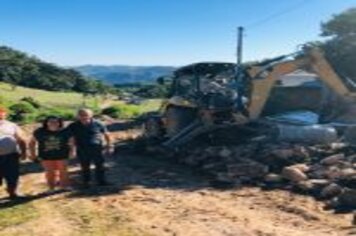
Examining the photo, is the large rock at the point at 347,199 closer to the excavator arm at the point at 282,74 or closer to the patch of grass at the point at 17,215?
the patch of grass at the point at 17,215

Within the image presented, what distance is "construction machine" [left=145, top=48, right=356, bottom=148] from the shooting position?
1839 centimetres

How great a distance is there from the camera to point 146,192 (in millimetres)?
12719

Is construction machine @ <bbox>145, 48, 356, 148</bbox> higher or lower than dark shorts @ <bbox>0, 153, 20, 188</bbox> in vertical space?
higher

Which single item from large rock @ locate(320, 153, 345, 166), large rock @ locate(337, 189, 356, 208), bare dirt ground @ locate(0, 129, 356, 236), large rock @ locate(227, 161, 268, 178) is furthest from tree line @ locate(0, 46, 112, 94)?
large rock @ locate(337, 189, 356, 208)

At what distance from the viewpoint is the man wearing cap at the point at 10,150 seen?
11.3 m

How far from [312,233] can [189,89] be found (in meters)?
9.98

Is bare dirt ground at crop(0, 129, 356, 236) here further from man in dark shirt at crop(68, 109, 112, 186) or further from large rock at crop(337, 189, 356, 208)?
man in dark shirt at crop(68, 109, 112, 186)

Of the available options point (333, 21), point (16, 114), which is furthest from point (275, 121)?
point (333, 21)

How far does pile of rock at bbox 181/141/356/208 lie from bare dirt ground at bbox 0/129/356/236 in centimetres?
45

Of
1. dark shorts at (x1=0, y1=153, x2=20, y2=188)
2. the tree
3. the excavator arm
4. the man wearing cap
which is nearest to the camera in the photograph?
the man wearing cap

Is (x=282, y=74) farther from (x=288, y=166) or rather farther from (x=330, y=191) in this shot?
(x=330, y=191)

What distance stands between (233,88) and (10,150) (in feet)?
27.4

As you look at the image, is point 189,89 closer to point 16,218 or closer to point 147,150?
point 147,150

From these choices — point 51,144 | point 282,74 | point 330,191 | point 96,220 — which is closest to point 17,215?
point 96,220
